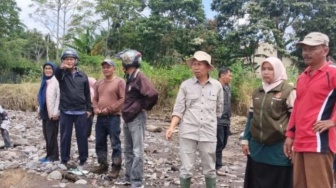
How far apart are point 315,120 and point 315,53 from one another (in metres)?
0.56

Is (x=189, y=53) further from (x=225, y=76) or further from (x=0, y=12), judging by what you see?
(x=225, y=76)

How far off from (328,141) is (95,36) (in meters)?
26.4

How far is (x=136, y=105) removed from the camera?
5.29 metres

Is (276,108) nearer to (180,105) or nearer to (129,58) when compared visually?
(180,105)

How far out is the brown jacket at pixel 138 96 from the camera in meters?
5.27

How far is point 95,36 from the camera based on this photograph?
28.8 meters

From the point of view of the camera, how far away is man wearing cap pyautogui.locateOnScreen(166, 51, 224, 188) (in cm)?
459

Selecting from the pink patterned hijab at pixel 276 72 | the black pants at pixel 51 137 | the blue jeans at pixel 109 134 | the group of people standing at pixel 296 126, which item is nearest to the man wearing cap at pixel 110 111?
the blue jeans at pixel 109 134

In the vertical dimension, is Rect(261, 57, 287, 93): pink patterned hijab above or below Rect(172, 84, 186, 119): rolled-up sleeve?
above

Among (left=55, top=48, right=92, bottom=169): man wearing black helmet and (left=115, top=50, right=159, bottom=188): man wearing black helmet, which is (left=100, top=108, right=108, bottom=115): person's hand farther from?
(left=115, top=50, right=159, bottom=188): man wearing black helmet

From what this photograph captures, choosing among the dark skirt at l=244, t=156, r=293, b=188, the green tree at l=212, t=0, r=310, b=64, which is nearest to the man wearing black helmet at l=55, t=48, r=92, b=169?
the dark skirt at l=244, t=156, r=293, b=188

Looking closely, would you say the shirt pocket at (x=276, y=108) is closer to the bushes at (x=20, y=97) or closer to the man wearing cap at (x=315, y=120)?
the man wearing cap at (x=315, y=120)

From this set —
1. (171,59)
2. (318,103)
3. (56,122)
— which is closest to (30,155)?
(56,122)

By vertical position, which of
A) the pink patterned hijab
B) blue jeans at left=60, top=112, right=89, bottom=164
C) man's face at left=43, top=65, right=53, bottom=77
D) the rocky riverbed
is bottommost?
the rocky riverbed
